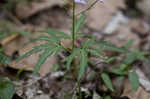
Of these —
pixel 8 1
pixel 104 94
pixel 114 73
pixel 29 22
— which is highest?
pixel 8 1

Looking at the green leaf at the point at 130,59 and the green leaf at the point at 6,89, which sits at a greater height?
the green leaf at the point at 130,59

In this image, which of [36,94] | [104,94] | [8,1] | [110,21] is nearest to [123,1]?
[110,21]

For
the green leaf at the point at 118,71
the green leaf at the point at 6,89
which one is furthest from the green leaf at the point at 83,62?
the green leaf at the point at 118,71

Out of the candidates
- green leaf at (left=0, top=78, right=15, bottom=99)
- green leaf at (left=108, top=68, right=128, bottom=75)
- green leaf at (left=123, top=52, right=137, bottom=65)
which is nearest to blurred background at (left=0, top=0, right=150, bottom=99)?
green leaf at (left=123, top=52, right=137, bottom=65)

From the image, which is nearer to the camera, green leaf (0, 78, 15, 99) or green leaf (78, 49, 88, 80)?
green leaf (78, 49, 88, 80)

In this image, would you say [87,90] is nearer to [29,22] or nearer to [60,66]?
[60,66]

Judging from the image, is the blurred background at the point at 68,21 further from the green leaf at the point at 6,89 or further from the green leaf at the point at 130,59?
the green leaf at the point at 6,89

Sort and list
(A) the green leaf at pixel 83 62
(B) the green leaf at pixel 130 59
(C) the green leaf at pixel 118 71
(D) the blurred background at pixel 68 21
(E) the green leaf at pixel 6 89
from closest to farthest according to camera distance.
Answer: (A) the green leaf at pixel 83 62
(E) the green leaf at pixel 6 89
(C) the green leaf at pixel 118 71
(B) the green leaf at pixel 130 59
(D) the blurred background at pixel 68 21

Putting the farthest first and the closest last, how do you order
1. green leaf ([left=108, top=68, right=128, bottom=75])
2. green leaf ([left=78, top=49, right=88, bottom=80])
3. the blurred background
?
the blurred background < green leaf ([left=108, top=68, right=128, bottom=75]) < green leaf ([left=78, top=49, right=88, bottom=80])

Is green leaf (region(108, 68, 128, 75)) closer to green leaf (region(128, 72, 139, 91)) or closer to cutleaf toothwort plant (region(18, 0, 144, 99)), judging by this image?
cutleaf toothwort plant (region(18, 0, 144, 99))
